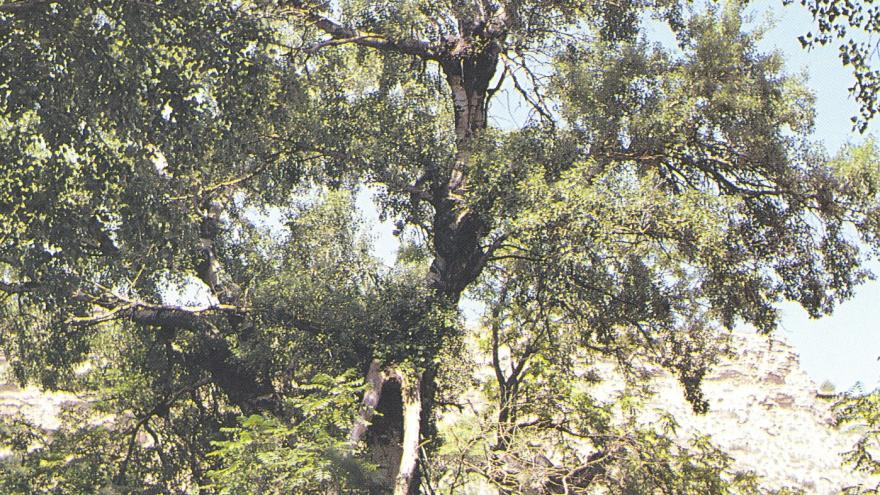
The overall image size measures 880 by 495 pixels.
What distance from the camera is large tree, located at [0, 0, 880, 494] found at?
42.6ft

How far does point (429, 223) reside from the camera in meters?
18.8

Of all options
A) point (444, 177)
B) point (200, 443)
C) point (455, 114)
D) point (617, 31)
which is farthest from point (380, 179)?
point (200, 443)

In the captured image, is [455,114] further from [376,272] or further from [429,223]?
[376,272]

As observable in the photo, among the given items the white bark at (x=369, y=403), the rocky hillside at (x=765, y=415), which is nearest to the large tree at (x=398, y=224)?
the white bark at (x=369, y=403)

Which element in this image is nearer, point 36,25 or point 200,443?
point 36,25

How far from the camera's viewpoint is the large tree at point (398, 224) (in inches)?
511

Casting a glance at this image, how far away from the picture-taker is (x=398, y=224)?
60.1 feet

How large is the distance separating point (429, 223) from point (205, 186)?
4437 mm

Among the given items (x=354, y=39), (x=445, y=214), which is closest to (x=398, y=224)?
(x=445, y=214)

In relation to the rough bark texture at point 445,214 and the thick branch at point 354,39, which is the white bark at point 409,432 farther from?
the thick branch at point 354,39

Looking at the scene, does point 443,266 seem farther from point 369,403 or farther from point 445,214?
point 369,403

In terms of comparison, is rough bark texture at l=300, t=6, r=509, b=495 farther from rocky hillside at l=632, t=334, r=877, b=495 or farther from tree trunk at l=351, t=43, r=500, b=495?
rocky hillside at l=632, t=334, r=877, b=495

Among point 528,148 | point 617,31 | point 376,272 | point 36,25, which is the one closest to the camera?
point 36,25

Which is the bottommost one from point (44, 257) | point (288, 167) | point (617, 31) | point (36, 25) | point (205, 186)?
point (44, 257)
